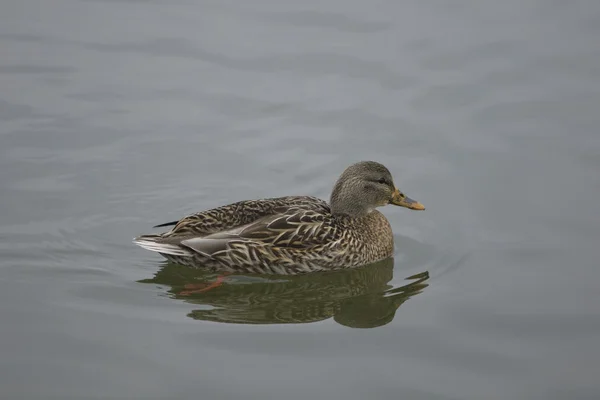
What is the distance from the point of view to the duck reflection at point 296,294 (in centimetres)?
940

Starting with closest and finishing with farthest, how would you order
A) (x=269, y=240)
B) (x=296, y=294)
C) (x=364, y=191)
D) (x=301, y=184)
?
(x=296, y=294) < (x=269, y=240) < (x=364, y=191) < (x=301, y=184)

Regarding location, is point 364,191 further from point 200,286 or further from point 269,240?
point 200,286

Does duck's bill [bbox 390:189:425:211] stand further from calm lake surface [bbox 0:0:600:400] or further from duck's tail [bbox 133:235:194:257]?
duck's tail [bbox 133:235:194:257]

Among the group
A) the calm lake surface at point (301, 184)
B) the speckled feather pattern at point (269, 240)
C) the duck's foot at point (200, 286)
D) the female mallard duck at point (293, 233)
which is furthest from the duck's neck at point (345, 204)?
the duck's foot at point (200, 286)

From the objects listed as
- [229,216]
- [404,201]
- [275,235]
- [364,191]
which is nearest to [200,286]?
[229,216]

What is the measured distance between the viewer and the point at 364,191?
10805 mm

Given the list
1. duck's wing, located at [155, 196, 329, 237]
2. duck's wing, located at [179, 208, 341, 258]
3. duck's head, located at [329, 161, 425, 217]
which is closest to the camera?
duck's wing, located at [179, 208, 341, 258]

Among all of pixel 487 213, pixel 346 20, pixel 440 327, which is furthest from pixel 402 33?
pixel 440 327

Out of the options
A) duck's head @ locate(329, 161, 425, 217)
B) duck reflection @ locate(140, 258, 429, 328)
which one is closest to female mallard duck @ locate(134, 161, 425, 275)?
duck's head @ locate(329, 161, 425, 217)

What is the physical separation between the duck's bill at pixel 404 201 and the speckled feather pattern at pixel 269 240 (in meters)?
0.44

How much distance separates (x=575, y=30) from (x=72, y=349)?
891 cm

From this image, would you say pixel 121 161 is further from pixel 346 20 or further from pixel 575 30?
pixel 575 30

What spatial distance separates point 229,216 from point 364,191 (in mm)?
1479

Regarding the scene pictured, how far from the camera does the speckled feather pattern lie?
1019 centimetres
